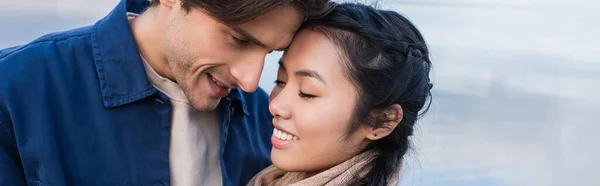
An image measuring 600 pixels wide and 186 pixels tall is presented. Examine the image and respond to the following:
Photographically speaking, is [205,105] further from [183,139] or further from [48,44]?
[48,44]

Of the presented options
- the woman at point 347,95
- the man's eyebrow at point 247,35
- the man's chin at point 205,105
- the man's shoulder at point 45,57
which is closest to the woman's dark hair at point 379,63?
the woman at point 347,95

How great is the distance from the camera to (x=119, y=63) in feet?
6.52

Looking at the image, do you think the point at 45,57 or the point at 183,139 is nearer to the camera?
the point at 45,57

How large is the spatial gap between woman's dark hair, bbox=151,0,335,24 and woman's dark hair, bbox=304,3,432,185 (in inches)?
1.6

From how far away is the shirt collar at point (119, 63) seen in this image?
1956 millimetres

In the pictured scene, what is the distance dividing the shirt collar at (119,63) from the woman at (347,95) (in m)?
0.35

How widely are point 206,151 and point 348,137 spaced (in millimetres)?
415

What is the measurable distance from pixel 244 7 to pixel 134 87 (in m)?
0.37

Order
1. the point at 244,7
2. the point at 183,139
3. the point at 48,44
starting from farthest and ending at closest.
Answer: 1. the point at 183,139
2. the point at 48,44
3. the point at 244,7

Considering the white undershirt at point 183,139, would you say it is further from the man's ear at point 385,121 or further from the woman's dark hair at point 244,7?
the man's ear at point 385,121

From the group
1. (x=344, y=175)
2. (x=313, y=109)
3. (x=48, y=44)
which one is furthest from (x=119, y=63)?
(x=344, y=175)

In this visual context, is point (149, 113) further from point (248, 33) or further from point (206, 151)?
point (248, 33)

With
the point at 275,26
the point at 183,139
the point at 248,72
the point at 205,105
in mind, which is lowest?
the point at 183,139

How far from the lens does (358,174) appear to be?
1.92 m
